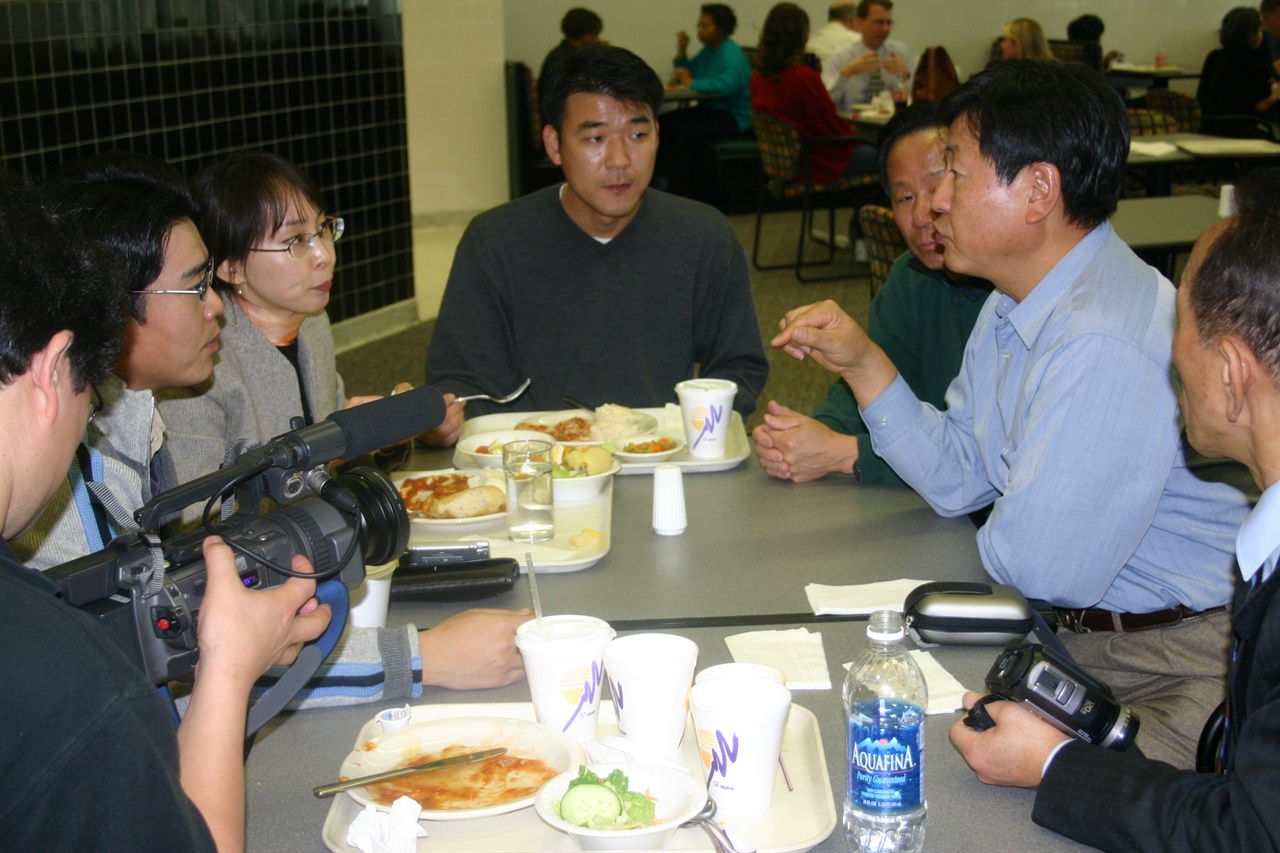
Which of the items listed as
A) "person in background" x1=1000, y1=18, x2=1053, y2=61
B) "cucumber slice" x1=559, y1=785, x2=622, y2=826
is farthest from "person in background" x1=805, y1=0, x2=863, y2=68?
"cucumber slice" x1=559, y1=785, x2=622, y2=826

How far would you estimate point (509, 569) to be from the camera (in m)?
1.72

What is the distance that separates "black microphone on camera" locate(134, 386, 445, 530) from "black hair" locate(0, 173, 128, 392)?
5.1 inches

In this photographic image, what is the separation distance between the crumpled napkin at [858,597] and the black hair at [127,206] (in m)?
1.10

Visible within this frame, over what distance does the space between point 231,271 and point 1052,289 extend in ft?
5.04

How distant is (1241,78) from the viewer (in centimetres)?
824

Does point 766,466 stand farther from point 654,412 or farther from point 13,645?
point 13,645

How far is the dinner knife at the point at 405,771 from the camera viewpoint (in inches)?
45.1

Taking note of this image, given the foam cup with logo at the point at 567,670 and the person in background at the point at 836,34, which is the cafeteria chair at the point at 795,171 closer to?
the person in background at the point at 836,34

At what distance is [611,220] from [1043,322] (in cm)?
133

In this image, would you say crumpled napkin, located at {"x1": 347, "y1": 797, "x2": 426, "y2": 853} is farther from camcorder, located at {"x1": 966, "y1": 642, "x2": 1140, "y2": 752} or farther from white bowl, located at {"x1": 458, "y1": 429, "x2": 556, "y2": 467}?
white bowl, located at {"x1": 458, "y1": 429, "x2": 556, "y2": 467}

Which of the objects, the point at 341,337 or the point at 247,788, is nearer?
the point at 247,788

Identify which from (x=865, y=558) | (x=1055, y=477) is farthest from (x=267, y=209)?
(x=1055, y=477)

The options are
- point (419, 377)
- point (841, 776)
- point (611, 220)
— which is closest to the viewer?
point (841, 776)

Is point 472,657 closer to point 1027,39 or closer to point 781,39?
point 781,39
